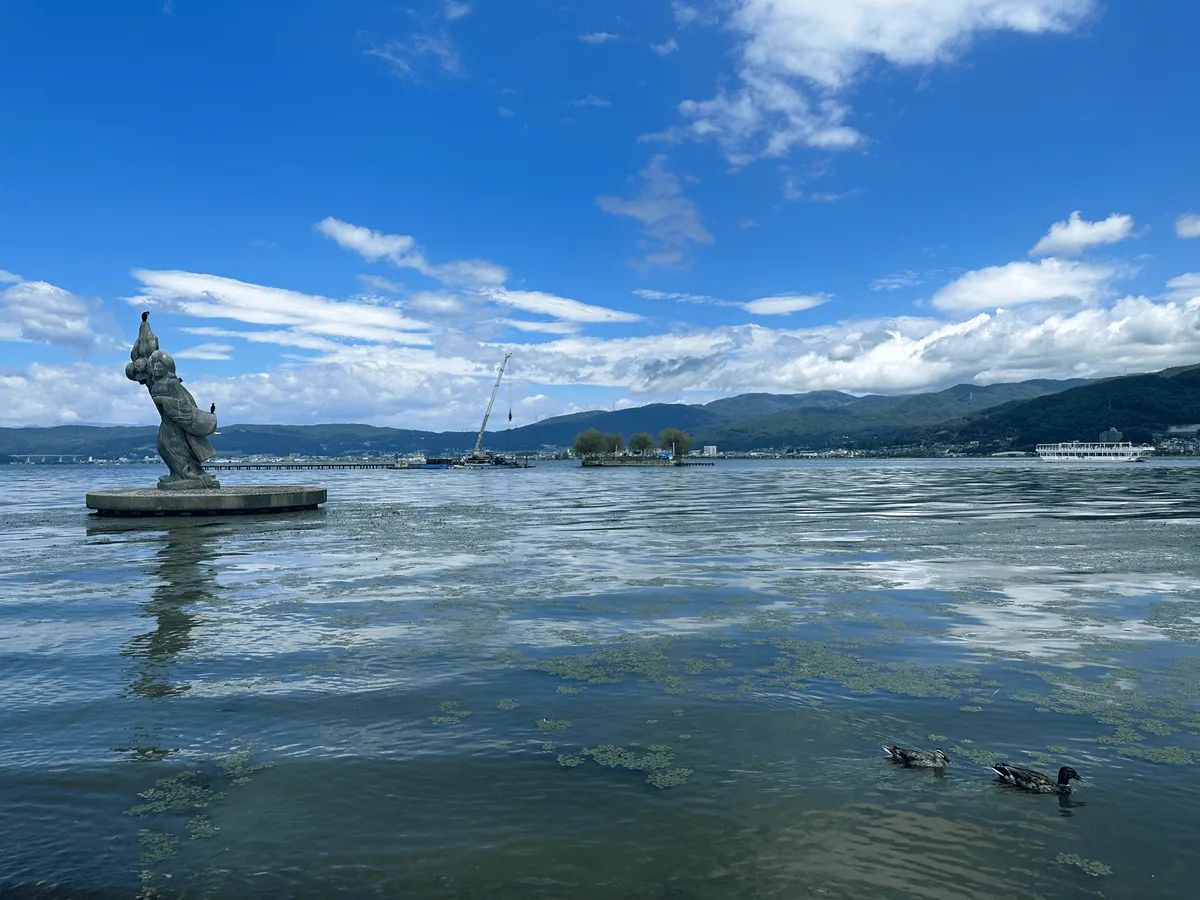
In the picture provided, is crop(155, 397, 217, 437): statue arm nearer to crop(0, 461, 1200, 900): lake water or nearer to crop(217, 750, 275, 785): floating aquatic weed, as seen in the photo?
crop(0, 461, 1200, 900): lake water

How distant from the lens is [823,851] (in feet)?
25.4

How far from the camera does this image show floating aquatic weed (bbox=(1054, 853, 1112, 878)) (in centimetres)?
737

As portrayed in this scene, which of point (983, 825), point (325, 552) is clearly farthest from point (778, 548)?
point (983, 825)

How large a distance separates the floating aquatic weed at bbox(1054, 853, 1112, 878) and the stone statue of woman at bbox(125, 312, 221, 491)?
60611 millimetres

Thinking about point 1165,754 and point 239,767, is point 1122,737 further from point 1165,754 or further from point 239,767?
point 239,767

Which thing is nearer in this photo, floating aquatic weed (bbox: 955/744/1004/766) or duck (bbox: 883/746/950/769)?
duck (bbox: 883/746/950/769)

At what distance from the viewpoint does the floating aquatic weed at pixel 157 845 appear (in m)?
7.67

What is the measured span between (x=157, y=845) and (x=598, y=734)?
5491mm

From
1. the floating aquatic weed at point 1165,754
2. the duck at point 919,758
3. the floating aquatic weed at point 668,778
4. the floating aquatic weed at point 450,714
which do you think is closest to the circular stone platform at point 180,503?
the floating aquatic weed at point 450,714

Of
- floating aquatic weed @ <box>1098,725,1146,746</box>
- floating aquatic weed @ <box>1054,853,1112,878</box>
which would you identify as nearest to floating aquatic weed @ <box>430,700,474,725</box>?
floating aquatic weed @ <box>1054,853,1112,878</box>

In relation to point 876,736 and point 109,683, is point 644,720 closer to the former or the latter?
point 876,736

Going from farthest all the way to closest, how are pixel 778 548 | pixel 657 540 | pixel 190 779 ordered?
1. pixel 657 540
2. pixel 778 548
3. pixel 190 779

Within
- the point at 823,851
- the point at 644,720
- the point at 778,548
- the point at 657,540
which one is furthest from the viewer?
the point at 657,540

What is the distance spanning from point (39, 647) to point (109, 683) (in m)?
4.20
